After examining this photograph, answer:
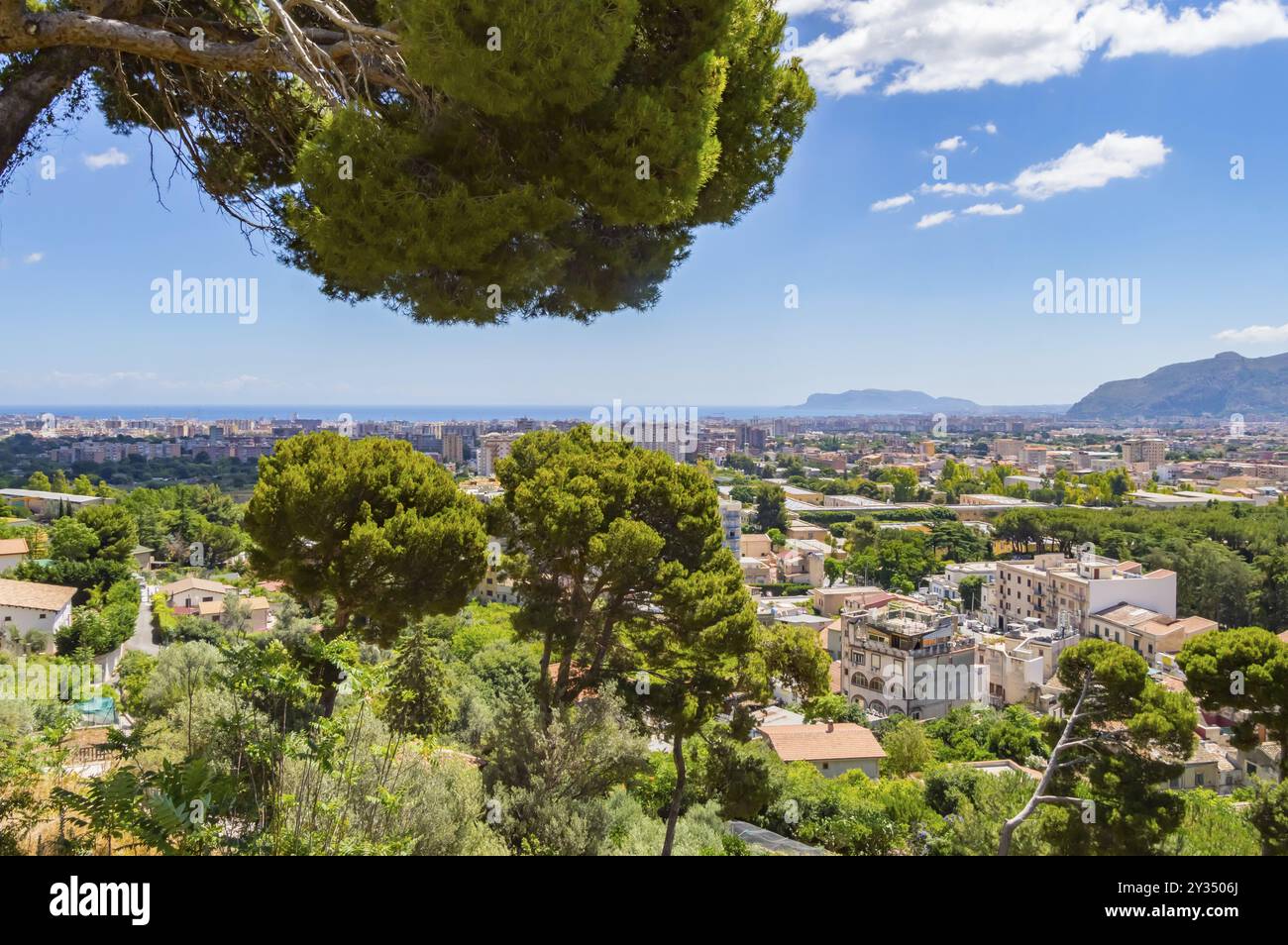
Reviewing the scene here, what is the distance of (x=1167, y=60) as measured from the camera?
963 cm

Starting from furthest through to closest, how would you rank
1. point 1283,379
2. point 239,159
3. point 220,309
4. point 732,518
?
point 1283,379 → point 732,518 → point 220,309 → point 239,159

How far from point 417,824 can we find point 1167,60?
40.6 ft

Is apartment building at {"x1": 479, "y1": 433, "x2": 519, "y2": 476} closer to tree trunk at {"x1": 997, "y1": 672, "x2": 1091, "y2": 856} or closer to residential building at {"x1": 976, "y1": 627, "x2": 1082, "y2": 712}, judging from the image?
residential building at {"x1": 976, "y1": 627, "x2": 1082, "y2": 712}

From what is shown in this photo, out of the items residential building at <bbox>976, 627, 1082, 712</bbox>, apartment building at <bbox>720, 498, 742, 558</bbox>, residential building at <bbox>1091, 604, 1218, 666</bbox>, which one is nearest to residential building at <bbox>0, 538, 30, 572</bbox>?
residential building at <bbox>976, 627, 1082, 712</bbox>

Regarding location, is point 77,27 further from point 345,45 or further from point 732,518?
point 732,518

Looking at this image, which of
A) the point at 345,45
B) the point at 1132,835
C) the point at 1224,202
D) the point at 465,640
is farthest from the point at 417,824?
the point at 1224,202

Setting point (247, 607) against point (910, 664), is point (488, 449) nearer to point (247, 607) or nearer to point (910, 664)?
point (247, 607)

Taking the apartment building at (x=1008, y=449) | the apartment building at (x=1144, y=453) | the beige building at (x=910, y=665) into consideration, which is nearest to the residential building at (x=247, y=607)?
the beige building at (x=910, y=665)

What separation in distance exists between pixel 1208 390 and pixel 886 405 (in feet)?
343

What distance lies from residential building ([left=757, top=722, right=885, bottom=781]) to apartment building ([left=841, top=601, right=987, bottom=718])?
16.5ft

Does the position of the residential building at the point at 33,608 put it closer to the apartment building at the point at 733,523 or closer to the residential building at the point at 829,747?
the residential building at the point at 829,747

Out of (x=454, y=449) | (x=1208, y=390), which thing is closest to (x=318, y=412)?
(x=454, y=449)

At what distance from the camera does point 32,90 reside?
8.47 ft
